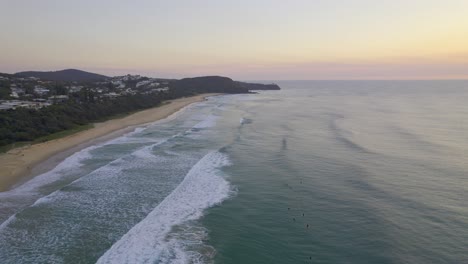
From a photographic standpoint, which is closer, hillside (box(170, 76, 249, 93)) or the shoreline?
the shoreline

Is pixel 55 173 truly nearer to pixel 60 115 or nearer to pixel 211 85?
pixel 60 115

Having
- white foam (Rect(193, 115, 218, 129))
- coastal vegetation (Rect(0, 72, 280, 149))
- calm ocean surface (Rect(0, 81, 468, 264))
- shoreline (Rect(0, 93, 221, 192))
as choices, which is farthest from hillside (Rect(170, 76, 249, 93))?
calm ocean surface (Rect(0, 81, 468, 264))

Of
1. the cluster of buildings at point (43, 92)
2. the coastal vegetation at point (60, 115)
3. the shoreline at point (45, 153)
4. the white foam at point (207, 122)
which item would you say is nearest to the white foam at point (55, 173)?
the shoreline at point (45, 153)

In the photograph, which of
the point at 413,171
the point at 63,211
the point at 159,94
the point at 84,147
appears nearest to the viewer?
the point at 63,211

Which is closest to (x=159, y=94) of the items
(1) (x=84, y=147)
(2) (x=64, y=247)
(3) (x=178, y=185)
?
(1) (x=84, y=147)

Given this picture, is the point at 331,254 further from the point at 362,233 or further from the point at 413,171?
the point at 413,171

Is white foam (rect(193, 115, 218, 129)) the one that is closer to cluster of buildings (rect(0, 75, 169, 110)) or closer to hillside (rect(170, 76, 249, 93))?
cluster of buildings (rect(0, 75, 169, 110))
